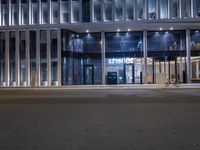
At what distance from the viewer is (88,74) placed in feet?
134

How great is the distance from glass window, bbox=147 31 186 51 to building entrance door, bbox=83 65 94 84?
793 cm

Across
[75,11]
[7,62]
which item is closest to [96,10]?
[75,11]

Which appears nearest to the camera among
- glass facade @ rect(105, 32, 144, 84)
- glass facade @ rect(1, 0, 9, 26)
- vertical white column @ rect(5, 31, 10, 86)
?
vertical white column @ rect(5, 31, 10, 86)

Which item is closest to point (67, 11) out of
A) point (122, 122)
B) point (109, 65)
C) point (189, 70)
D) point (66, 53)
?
point (66, 53)

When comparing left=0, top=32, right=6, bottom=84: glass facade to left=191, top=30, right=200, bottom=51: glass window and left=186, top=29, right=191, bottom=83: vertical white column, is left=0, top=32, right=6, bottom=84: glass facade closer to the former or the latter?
left=186, top=29, right=191, bottom=83: vertical white column

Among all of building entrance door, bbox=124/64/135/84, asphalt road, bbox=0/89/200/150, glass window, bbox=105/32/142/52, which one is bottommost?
asphalt road, bbox=0/89/200/150

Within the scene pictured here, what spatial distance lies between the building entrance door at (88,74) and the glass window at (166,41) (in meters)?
7.93

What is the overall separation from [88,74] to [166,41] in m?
10.9

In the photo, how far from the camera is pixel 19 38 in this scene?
40.3 meters

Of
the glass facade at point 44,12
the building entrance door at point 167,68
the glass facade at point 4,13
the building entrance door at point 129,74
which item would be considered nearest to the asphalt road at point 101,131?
the building entrance door at point 167,68

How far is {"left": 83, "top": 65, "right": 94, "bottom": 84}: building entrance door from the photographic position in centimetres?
4091

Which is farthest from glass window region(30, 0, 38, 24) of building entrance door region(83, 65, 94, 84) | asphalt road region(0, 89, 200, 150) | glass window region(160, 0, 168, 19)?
asphalt road region(0, 89, 200, 150)

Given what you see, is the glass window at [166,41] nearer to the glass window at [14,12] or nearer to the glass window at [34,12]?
the glass window at [34,12]

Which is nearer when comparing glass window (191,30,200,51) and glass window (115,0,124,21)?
glass window (191,30,200,51)
